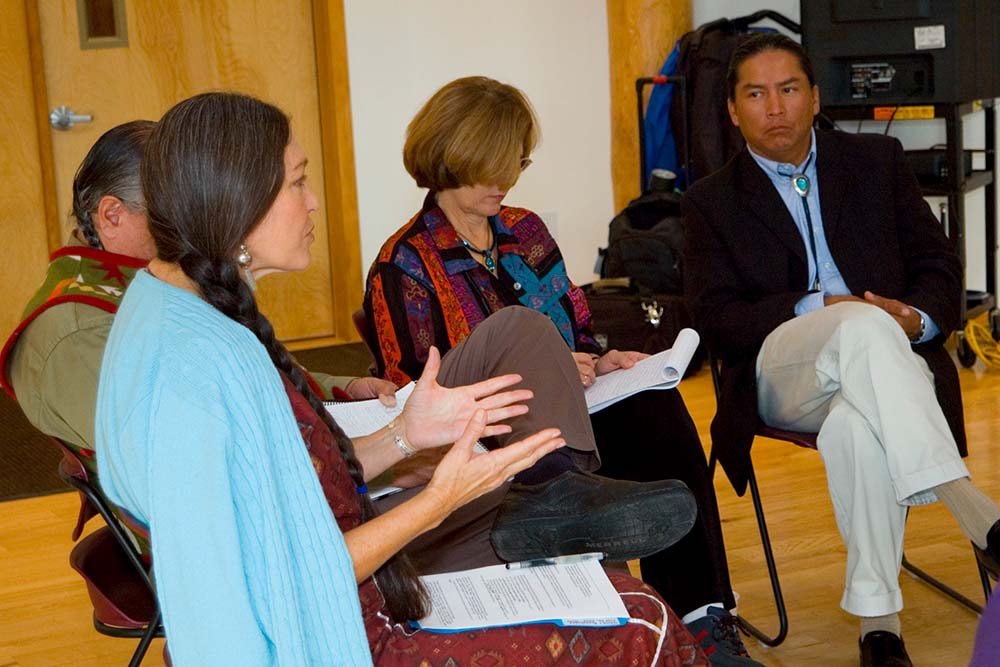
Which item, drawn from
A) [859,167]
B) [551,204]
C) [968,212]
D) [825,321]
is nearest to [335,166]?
[551,204]

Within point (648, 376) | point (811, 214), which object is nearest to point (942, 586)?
point (811, 214)

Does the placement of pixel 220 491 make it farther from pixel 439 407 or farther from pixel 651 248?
pixel 651 248

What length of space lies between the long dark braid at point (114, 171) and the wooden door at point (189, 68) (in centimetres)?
315

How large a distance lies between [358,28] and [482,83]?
2853 millimetres

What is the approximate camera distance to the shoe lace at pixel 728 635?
228 centimetres

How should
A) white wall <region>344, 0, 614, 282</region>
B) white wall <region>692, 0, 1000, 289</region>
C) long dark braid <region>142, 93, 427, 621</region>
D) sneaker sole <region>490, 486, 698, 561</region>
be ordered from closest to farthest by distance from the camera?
long dark braid <region>142, 93, 427, 621</region>, sneaker sole <region>490, 486, 698, 561</region>, white wall <region>692, 0, 1000, 289</region>, white wall <region>344, 0, 614, 282</region>

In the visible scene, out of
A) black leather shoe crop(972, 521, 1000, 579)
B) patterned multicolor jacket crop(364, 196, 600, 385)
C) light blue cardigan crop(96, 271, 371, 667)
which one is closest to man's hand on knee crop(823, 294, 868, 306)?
patterned multicolor jacket crop(364, 196, 600, 385)

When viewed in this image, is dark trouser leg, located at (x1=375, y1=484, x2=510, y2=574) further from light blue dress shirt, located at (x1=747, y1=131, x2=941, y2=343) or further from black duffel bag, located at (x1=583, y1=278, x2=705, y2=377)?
black duffel bag, located at (x1=583, y1=278, x2=705, y2=377)

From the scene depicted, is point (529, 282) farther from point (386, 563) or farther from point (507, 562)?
point (386, 563)

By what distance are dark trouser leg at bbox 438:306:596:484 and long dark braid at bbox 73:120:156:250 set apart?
60cm

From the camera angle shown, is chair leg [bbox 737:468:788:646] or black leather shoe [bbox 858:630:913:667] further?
chair leg [bbox 737:468:788:646]

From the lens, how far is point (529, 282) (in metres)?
2.74

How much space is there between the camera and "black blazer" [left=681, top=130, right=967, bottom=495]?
9.02ft

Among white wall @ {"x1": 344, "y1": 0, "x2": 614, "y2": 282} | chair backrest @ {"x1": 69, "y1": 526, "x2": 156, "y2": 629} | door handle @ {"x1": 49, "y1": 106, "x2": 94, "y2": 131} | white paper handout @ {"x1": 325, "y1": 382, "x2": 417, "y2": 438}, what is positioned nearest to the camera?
chair backrest @ {"x1": 69, "y1": 526, "x2": 156, "y2": 629}
